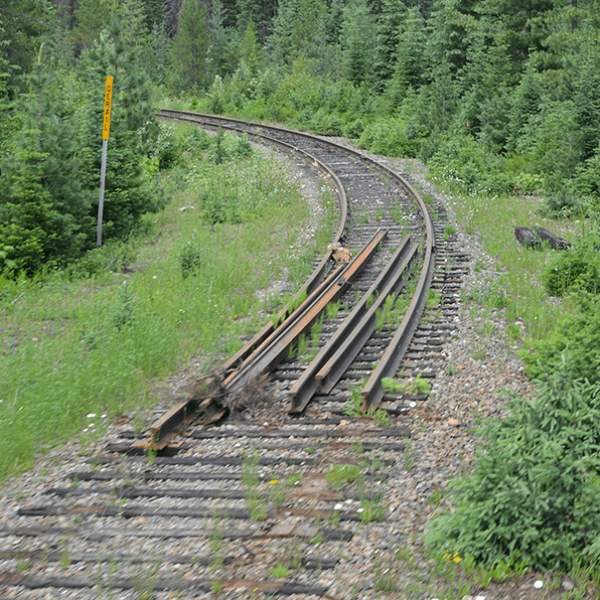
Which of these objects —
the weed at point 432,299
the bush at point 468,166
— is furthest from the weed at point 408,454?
the bush at point 468,166

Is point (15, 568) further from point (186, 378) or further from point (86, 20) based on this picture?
point (86, 20)

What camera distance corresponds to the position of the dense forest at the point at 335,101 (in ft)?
39.9

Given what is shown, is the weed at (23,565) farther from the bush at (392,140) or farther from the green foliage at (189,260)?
the bush at (392,140)

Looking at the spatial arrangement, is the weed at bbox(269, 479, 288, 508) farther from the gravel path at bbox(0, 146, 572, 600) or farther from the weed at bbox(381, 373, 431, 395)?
the weed at bbox(381, 373, 431, 395)

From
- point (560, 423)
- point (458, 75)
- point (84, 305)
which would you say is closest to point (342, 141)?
point (458, 75)

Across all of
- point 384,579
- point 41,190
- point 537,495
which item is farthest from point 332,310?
point 41,190

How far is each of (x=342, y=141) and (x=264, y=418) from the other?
2061 centimetres

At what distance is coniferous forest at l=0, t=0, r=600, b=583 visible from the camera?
182 inches

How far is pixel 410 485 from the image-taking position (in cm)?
558

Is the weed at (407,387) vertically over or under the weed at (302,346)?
over

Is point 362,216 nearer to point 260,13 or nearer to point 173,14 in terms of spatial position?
point 173,14

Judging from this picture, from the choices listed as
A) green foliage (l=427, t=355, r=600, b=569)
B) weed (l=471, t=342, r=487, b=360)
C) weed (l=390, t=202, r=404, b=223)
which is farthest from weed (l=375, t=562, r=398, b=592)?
weed (l=390, t=202, r=404, b=223)

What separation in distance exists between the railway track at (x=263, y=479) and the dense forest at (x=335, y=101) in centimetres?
579

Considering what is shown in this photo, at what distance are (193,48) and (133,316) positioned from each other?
130ft
